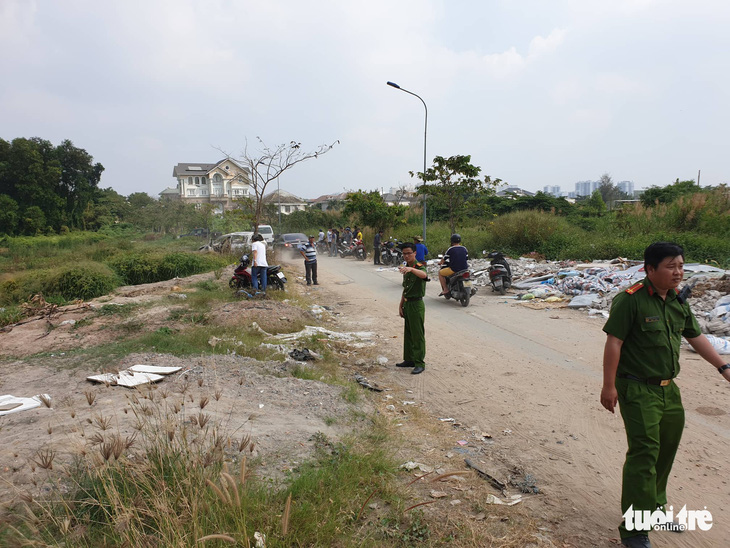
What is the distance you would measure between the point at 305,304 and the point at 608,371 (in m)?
9.10

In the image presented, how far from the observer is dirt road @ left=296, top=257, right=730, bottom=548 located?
10.7 feet

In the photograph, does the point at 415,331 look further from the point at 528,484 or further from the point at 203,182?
the point at 203,182

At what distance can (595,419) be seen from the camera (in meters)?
4.62

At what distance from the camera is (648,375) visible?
281cm

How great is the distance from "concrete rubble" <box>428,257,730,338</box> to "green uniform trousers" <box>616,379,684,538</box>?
6.10 metres

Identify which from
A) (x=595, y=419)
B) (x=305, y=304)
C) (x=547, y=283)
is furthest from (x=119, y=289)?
(x=595, y=419)

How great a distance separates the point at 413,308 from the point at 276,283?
6.79m

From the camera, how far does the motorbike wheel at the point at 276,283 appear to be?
12.3 meters

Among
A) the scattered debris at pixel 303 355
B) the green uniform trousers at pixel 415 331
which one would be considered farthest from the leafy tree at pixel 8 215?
the green uniform trousers at pixel 415 331

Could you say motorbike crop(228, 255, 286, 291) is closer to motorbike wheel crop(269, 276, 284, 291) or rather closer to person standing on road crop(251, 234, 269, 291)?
motorbike wheel crop(269, 276, 284, 291)

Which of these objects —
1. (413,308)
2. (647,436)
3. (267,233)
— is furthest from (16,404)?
(267,233)

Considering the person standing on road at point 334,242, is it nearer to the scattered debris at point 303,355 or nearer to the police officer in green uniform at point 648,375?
the scattered debris at point 303,355

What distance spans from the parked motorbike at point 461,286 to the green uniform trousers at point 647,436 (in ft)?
26.7

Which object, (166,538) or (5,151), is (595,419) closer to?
(166,538)
